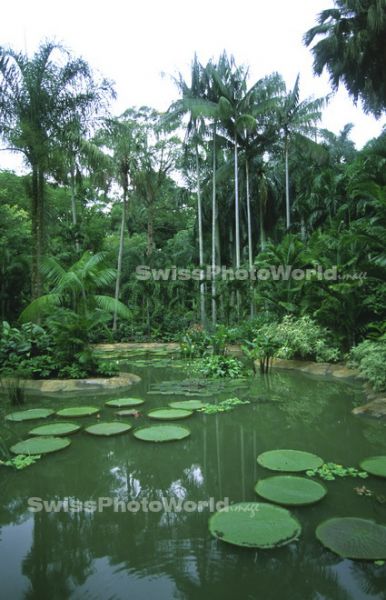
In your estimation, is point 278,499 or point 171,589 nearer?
point 171,589

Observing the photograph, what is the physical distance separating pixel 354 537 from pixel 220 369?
6.16 meters

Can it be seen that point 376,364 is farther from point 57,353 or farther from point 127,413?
point 57,353

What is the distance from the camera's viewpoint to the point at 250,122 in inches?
625

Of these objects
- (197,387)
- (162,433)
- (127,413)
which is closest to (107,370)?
(197,387)

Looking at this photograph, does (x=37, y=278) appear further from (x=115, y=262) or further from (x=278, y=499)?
(x=115, y=262)

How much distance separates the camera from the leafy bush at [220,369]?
28.3 feet

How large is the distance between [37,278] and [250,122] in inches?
406

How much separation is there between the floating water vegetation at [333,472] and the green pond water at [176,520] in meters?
0.11

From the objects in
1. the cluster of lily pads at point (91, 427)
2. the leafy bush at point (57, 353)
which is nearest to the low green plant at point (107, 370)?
the leafy bush at point (57, 353)

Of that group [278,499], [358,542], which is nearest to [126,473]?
[278,499]

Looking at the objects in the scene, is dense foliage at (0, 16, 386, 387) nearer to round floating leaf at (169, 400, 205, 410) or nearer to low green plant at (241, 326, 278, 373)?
low green plant at (241, 326, 278, 373)

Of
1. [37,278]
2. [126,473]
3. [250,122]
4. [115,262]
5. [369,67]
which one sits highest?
[369,67]

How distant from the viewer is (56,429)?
499 cm

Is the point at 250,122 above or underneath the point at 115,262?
above
